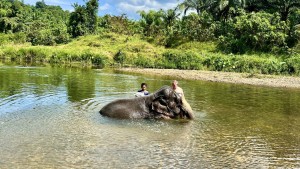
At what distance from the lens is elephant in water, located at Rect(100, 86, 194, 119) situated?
15.5 metres

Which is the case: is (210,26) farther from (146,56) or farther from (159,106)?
(159,106)

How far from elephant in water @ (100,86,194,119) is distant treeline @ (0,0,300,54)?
3530 cm

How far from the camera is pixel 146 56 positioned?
49281 millimetres

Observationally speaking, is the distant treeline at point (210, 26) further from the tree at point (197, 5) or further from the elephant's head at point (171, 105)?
the elephant's head at point (171, 105)

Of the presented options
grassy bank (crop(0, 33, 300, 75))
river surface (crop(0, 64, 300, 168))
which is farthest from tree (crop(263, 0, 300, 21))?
river surface (crop(0, 64, 300, 168))

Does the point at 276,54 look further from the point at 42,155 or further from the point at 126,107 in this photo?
the point at 42,155

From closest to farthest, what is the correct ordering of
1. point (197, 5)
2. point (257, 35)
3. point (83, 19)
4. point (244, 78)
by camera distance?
point (244, 78)
point (257, 35)
point (197, 5)
point (83, 19)

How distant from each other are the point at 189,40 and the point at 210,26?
12.0 ft

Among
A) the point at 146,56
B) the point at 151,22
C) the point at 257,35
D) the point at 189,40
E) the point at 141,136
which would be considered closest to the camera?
the point at 141,136

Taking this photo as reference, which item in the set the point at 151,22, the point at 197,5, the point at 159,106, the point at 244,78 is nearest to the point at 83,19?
the point at 151,22

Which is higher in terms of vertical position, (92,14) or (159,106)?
(92,14)

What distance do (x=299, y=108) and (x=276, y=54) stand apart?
29.4m

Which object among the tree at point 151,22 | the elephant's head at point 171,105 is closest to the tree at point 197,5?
the tree at point 151,22

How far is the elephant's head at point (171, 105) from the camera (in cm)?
1562
